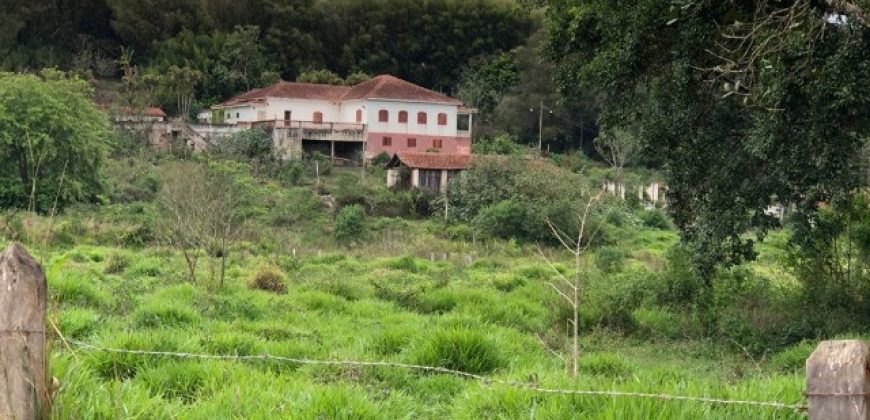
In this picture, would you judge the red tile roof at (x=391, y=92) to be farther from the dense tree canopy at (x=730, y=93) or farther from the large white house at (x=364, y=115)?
the dense tree canopy at (x=730, y=93)

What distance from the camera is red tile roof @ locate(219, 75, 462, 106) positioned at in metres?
49.9

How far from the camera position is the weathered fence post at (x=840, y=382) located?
2.80 m

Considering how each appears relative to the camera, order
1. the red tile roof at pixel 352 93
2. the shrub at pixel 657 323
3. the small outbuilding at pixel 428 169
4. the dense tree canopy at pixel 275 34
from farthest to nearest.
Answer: the dense tree canopy at pixel 275 34, the red tile roof at pixel 352 93, the small outbuilding at pixel 428 169, the shrub at pixel 657 323

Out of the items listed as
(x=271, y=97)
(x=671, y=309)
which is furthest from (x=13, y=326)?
(x=271, y=97)

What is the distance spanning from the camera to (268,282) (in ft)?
45.0

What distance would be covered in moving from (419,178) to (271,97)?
15158 mm

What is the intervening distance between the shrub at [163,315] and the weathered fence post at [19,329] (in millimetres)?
5355

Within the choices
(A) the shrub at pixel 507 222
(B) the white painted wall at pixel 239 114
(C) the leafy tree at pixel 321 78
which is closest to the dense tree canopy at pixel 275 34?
(C) the leafy tree at pixel 321 78

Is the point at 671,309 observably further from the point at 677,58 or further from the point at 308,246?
the point at 308,246

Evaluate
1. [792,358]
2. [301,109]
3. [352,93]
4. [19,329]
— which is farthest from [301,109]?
[19,329]

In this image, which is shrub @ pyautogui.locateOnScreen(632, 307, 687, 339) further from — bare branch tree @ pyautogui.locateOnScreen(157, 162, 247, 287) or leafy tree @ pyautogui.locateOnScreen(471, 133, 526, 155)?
leafy tree @ pyautogui.locateOnScreen(471, 133, 526, 155)

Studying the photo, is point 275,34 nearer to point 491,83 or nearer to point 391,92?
point 491,83

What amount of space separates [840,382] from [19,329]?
2.90 m

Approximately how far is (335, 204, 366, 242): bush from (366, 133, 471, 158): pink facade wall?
18.5m
